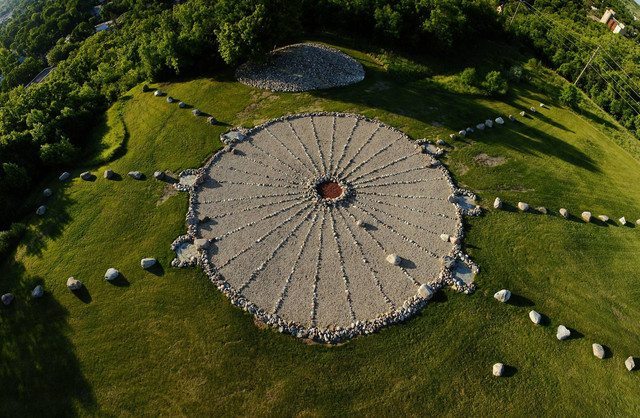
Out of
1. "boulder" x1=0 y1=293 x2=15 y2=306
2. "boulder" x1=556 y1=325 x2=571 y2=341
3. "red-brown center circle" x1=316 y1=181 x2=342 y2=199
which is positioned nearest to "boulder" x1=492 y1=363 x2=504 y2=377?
"boulder" x1=556 y1=325 x2=571 y2=341

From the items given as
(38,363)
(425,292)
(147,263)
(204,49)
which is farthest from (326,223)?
(204,49)

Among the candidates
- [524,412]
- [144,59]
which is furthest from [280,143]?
[524,412]

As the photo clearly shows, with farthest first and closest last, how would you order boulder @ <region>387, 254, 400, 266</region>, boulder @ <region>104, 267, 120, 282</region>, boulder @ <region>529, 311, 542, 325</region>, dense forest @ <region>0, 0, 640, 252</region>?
dense forest @ <region>0, 0, 640, 252</region>, boulder @ <region>387, 254, 400, 266</region>, boulder @ <region>104, 267, 120, 282</region>, boulder @ <region>529, 311, 542, 325</region>

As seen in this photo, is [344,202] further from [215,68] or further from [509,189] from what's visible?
[215,68]

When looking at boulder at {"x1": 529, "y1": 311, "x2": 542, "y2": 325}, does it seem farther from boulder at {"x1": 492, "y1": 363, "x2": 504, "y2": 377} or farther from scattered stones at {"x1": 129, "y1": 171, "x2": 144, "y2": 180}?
scattered stones at {"x1": 129, "y1": 171, "x2": 144, "y2": 180}

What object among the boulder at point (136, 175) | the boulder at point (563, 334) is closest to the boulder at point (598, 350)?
the boulder at point (563, 334)

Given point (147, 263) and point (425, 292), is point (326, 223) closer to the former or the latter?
point (425, 292)

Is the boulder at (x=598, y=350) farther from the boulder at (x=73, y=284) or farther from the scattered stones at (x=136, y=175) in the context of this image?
the scattered stones at (x=136, y=175)
